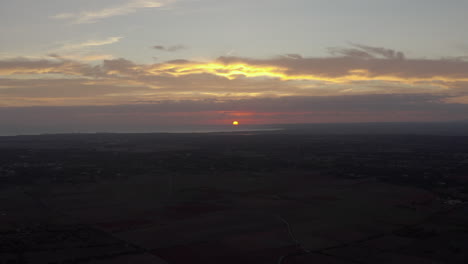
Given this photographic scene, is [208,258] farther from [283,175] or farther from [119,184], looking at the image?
[283,175]

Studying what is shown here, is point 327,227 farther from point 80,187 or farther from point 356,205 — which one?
point 80,187

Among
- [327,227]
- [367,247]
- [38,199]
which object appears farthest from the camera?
[38,199]

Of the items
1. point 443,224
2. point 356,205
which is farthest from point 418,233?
point 356,205

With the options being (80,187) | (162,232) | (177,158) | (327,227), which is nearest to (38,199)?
(80,187)

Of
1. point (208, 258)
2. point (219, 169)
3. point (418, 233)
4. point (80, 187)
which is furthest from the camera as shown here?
point (219, 169)

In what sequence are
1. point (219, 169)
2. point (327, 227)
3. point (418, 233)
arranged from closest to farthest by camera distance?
point (418, 233)
point (327, 227)
point (219, 169)

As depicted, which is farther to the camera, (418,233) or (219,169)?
(219,169)
